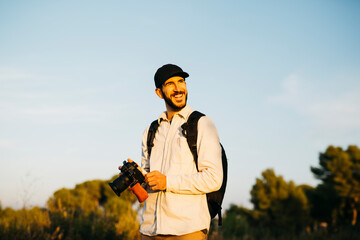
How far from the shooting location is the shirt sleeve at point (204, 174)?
8.08 ft

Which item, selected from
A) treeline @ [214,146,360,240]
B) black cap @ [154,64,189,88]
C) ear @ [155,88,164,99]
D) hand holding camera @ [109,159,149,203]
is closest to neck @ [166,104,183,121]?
ear @ [155,88,164,99]

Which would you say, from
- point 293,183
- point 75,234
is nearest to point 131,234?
point 75,234

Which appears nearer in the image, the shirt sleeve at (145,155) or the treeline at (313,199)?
the shirt sleeve at (145,155)

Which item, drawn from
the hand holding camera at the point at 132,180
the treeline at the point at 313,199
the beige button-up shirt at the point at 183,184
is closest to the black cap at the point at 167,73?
the beige button-up shirt at the point at 183,184

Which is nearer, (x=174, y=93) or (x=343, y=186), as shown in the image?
(x=174, y=93)

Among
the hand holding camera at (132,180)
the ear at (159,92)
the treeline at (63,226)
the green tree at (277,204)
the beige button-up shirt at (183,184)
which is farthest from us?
the green tree at (277,204)

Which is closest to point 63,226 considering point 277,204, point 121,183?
point 121,183

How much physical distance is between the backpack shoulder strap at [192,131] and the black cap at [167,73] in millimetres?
389

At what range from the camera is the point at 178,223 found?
2.42m

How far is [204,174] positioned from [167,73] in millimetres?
918

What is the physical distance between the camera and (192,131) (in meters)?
2.62

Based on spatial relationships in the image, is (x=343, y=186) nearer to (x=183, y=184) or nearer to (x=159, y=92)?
(x=159, y=92)

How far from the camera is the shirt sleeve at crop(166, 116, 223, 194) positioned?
246 cm

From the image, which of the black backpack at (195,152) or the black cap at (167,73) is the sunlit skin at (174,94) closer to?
the black cap at (167,73)
